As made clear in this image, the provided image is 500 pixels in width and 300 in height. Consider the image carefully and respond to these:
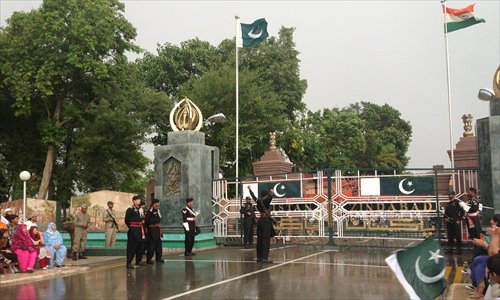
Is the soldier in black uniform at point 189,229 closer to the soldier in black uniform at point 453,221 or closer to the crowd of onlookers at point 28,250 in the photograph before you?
the crowd of onlookers at point 28,250

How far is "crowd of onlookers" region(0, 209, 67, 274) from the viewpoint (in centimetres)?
1155

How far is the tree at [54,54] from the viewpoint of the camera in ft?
90.0

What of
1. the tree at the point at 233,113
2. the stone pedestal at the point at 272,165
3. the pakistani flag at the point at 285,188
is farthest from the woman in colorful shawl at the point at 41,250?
the tree at the point at 233,113

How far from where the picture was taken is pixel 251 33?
26.8 m

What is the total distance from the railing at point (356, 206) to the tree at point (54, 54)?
49.9ft

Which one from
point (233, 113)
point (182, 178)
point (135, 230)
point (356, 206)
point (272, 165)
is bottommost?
point (135, 230)

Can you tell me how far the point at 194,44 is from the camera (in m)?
43.8

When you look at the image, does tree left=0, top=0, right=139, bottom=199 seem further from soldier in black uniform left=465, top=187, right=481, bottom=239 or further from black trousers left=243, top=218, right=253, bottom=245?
soldier in black uniform left=465, top=187, right=481, bottom=239

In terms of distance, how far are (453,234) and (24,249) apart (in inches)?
423

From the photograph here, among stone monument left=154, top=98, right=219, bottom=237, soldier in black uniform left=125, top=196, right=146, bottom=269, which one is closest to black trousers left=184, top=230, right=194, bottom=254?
stone monument left=154, top=98, right=219, bottom=237

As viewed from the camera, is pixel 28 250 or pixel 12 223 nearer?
pixel 28 250

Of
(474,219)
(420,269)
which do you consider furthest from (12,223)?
(420,269)

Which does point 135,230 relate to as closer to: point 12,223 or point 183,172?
point 12,223

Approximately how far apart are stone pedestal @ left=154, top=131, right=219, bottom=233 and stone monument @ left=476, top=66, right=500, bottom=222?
326 inches
